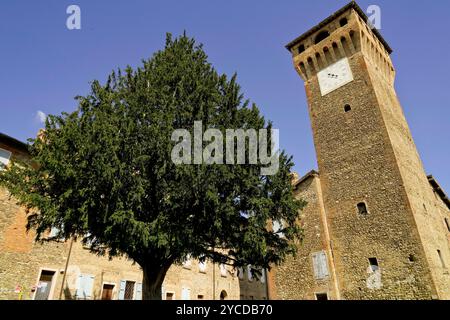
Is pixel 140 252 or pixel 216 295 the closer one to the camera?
pixel 140 252


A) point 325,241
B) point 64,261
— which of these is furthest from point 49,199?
point 325,241

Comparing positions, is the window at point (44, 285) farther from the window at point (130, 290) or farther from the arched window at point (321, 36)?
the arched window at point (321, 36)

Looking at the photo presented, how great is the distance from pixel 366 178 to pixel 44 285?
1883 cm

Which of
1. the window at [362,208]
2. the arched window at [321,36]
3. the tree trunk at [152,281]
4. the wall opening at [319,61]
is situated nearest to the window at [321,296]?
the window at [362,208]

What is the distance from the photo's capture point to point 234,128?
12.4 m

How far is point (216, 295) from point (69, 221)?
17.9m

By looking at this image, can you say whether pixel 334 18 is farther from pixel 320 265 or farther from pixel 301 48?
pixel 320 265

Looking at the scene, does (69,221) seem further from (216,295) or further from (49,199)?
(216,295)

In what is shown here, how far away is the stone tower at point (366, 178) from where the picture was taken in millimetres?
15023

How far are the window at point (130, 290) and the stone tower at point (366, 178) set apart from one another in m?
9.23

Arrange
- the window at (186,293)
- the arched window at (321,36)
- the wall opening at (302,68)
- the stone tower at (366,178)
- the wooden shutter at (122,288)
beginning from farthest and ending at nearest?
the wall opening at (302,68) < the arched window at (321,36) < the window at (186,293) < the wooden shutter at (122,288) < the stone tower at (366,178)

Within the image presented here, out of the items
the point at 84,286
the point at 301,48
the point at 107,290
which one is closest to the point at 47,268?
the point at 84,286

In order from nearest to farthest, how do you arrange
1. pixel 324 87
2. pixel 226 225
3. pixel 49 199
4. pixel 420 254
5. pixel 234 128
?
1. pixel 49 199
2. pixel 226 225
3. pixel 234 128
4. pixel 420 254
5. pixel 324 87

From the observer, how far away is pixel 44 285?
15578 millimetres
